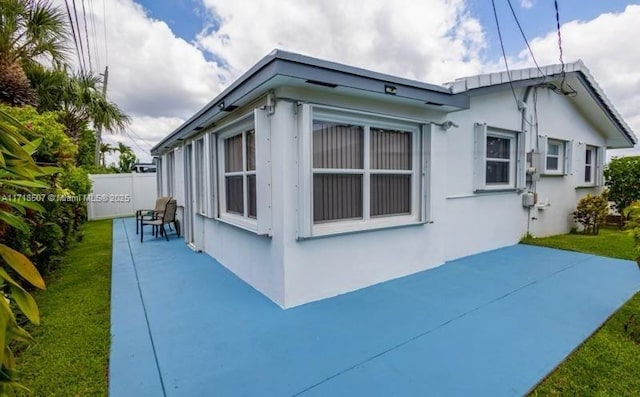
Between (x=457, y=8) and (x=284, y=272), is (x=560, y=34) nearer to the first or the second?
(x=457, y=8)

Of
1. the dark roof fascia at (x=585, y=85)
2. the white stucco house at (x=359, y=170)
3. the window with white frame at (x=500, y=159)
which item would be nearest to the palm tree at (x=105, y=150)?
the white stucco house at (x=359, y=170)

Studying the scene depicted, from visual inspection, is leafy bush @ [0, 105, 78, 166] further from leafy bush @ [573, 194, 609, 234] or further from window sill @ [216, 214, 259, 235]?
leafy bush @ [573, 194, 609, 234]

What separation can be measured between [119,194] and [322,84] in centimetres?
1382

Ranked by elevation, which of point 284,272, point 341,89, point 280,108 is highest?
point 341,89

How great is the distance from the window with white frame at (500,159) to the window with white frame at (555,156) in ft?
6.59

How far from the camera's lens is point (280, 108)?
3.89 metres

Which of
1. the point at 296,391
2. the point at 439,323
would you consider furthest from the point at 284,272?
the point at 439,323

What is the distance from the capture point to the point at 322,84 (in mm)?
3850

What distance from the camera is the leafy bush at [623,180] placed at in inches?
414

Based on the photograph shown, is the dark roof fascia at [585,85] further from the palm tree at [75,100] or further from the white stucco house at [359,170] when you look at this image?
the palm tree at [75,100]

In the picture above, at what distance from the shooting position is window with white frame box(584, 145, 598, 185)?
1039 cm

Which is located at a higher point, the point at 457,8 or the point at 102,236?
the point at 457,8

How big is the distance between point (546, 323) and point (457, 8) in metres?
5.45

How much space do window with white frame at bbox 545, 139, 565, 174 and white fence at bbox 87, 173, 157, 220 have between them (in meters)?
15.6
